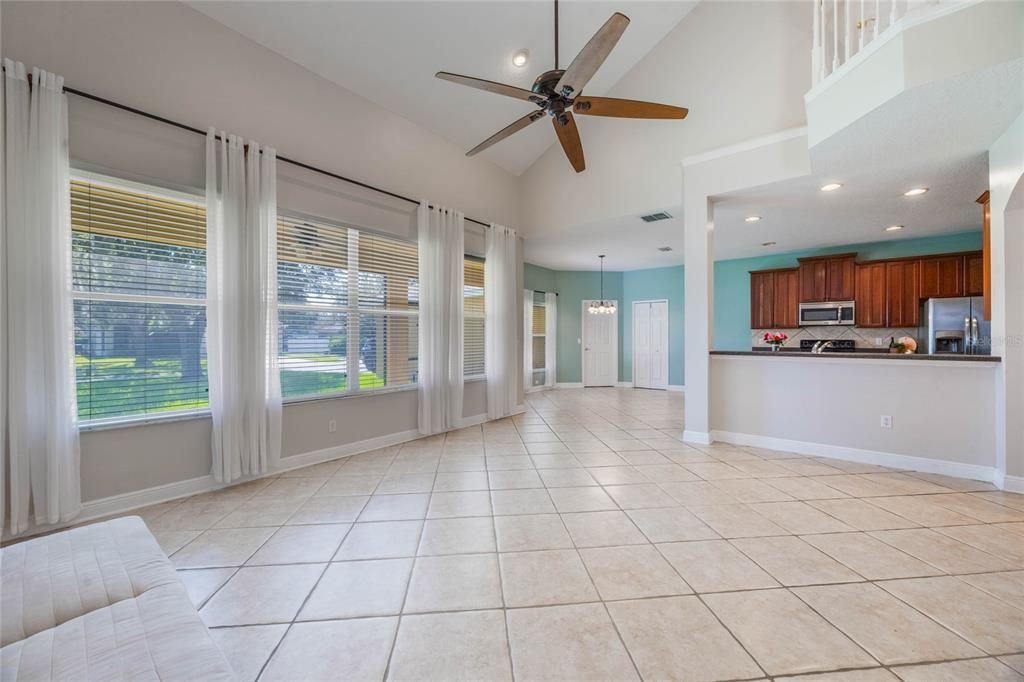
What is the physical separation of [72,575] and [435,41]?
14.1 ft

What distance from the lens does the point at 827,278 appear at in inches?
251

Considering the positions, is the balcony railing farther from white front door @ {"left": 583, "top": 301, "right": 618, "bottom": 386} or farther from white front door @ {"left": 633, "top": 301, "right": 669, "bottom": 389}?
white front door @ {"left": 583, "top": 301, "right": 618, "bottom": 386}

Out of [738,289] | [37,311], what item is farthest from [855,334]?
[37,311]

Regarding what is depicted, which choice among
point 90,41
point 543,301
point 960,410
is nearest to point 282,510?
point 90,41

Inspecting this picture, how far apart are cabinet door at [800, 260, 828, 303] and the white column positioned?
3609mm

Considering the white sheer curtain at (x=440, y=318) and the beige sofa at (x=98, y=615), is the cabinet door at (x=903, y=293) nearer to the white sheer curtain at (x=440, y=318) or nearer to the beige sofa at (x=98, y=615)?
the white sheer curtain at (x=440, y=318)

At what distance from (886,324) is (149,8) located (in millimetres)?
9011

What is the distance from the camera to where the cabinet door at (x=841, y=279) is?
6.17 m

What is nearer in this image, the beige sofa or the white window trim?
the beige sofa

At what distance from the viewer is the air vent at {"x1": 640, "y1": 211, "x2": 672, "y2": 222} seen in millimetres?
4820

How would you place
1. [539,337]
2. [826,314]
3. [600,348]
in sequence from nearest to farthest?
[826,314], [539,337], [600,348]

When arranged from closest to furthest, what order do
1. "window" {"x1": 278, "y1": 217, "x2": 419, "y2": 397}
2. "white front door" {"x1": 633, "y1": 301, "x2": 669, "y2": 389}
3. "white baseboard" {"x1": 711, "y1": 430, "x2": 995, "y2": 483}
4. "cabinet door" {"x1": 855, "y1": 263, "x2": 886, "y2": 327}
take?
"white baseboard" {"x1": 711, "y1": 430, "x2": 995, "y2": 483} < "window" {"x1": 278, "y1": 217, "x2": 419, "y2": 397} < "cabinet door" {"x1": 855, "y1": 263, "x2": 886, "y2": 327} < "white front door" {"x1": 633, "y1": 301, "x2": 669, "y2": 389}

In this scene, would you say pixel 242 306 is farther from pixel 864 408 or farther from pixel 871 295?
pixel 871 295

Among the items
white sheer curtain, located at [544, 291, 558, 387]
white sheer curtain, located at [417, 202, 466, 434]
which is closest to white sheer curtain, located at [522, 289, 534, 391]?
white sheer curtain, located at [544, 291, 558, 387]
